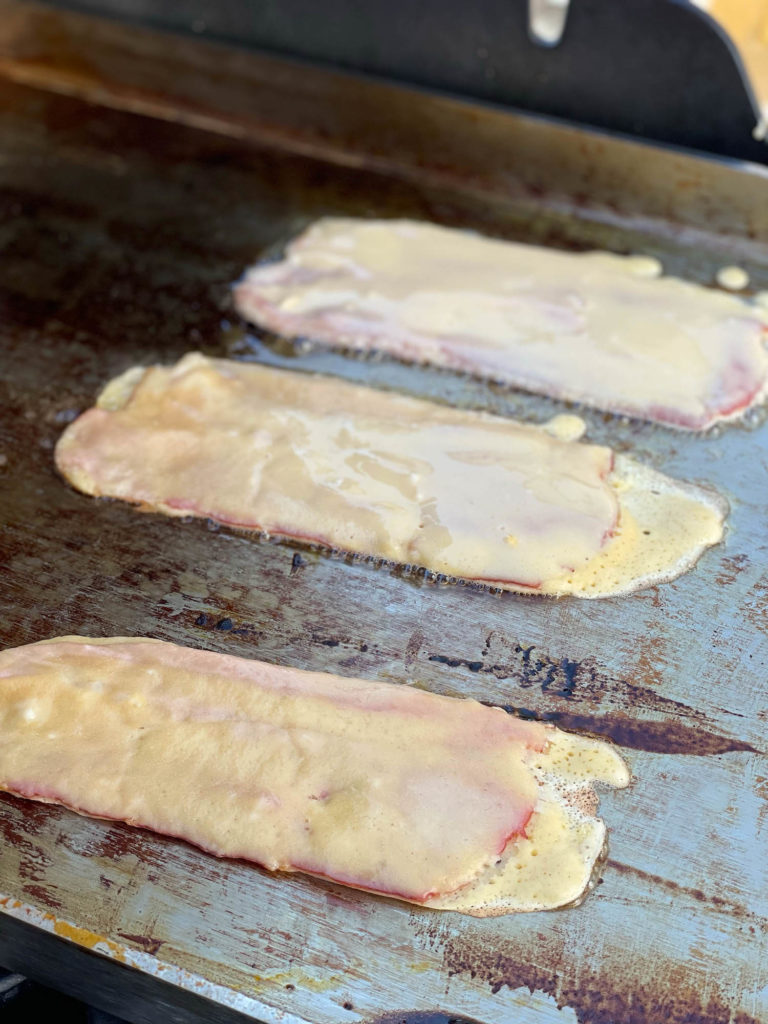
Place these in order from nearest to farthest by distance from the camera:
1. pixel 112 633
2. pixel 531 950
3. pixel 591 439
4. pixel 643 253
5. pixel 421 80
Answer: pixel 531 950 → pixel 112 633 → pixel 591 439 → pixel 643 253 → pixel 421 80

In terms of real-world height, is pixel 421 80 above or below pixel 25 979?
above

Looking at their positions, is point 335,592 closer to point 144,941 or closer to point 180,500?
point 180,500

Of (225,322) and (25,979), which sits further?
(225,322)

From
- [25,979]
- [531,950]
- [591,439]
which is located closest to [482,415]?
[591,439]

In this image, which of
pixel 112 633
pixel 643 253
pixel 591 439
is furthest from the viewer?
pixel 643 253

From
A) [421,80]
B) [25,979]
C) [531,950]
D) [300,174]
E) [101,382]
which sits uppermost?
[421,80]

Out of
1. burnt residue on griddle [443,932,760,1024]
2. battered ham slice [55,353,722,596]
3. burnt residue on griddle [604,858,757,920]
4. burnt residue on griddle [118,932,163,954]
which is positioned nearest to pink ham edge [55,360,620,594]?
battered ham slice [55,353,722,596]

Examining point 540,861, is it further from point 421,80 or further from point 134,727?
point 421,80

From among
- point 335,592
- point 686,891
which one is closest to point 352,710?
point 335,592
